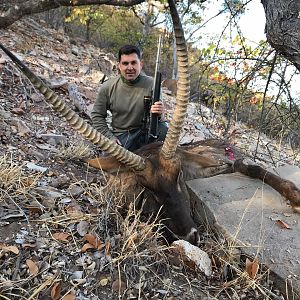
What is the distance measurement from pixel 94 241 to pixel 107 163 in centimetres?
108

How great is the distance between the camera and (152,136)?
16.1 ft

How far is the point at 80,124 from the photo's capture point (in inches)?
125

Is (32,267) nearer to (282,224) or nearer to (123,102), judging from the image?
(282,224)

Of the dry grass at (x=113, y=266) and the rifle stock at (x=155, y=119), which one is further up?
the rifle stock at (x=155, y=119)

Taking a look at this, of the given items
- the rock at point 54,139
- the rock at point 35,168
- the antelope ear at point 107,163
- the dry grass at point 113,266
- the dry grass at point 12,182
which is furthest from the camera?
the rock at point 54,139

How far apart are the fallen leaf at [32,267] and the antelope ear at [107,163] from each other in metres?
1.37

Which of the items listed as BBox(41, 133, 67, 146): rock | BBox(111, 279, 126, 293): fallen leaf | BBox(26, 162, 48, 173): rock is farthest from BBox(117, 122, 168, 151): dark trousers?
BBox(111, 279, 126, 293): fallen leaf

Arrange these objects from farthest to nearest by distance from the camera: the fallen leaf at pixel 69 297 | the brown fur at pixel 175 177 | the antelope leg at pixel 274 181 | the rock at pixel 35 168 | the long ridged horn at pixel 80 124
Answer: the rock at pixel 35 168, the antelope leg at pixel 274 181, the brown fur at pixel 175 177, the long ridged horn at pixel 80 124, the fallen leaf at pixel 69 297

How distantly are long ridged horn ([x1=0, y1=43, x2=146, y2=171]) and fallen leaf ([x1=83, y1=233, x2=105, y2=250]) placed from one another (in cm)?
79

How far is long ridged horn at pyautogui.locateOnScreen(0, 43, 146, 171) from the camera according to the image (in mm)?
2691

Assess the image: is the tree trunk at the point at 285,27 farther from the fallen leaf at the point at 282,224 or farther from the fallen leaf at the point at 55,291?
the fallen leaf at the point at 55,291

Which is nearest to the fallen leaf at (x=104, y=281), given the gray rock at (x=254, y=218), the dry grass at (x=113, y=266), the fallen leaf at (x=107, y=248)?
the dry grass at (x=113, y=266)

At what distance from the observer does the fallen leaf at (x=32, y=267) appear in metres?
2.59

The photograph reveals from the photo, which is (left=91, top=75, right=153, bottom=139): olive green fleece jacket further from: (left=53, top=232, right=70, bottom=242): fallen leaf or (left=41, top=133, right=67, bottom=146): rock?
(left=53, top=232, right=70, bottom=242): fallen leaf
